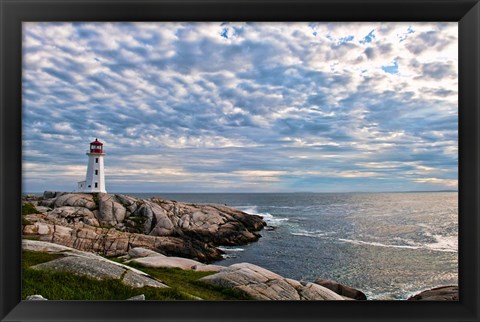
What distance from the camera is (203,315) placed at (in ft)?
5.04

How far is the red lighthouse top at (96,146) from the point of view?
93.1 inches

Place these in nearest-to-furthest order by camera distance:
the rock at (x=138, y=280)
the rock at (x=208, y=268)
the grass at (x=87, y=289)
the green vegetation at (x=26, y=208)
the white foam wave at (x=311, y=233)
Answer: the green vegetation at (x=26, y=208) < the grass at (x=87, y=289) < the rock at (x=138, y=280) < the rock at (x=208, y=268) < the white foam wave at (x=311, y=233)

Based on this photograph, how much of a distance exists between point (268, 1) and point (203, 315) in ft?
5.22

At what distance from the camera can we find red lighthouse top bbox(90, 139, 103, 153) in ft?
7.76

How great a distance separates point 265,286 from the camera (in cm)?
218

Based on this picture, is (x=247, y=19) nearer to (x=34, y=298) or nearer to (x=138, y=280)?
(x=138, y=280)

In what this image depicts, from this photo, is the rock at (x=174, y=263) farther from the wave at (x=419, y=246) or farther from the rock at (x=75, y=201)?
the wave at (x=419, y=246)

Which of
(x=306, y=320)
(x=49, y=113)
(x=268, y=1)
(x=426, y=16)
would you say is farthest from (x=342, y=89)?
(x=49, y=113)

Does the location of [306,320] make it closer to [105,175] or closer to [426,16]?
[426,16]

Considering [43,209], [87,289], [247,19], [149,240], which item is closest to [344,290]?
[87,289]

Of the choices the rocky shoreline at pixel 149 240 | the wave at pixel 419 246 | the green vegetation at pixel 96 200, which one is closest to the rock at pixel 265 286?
the rocky shoreline at pixel 149 240

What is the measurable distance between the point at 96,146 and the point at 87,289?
1040 millimetres

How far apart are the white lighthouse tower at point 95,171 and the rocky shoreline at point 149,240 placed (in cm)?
18

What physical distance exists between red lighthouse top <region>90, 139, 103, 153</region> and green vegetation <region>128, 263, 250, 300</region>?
997mm
